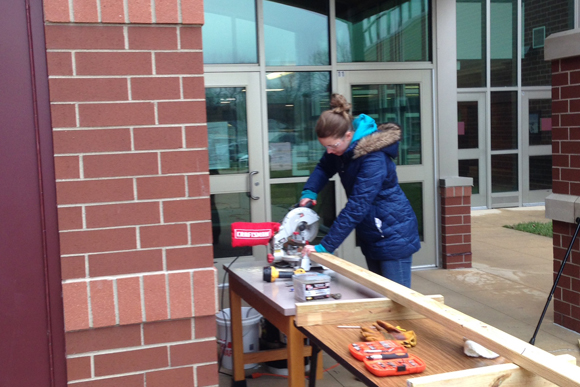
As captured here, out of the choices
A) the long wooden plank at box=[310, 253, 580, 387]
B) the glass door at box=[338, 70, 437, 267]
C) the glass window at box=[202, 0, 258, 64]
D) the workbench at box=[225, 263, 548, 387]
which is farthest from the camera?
the glass door at box=[338, 70, 437, 267]

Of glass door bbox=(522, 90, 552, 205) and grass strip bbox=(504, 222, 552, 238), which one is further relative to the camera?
glass door bbox=(522, 90, 552, 205)

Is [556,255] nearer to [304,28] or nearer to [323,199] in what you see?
[323,199]

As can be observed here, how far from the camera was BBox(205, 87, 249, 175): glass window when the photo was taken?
254 inches

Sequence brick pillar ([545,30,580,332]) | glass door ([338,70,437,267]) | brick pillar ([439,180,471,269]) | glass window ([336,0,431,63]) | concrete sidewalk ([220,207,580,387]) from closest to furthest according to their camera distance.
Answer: concrete sidewalk ([220,207,580,387]), brick pillar ([545,30,580,332]), glass window ([336,0,431,63]), glass door ([338,70,437,267]), brick pillar ([439,180,471,269])

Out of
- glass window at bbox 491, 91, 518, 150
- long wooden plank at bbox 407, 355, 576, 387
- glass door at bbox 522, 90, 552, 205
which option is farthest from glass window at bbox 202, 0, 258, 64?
glass door at bbox 522, 90, 552, 205

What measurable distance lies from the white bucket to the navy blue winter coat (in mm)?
1018

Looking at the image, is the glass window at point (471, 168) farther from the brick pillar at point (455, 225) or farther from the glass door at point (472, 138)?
the brick pillar at point (455, 225)

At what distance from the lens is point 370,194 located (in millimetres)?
3582

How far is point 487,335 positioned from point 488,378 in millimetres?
254

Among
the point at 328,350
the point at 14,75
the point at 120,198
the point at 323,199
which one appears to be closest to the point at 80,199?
the point at 120,198

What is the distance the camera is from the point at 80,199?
2260 millimetres

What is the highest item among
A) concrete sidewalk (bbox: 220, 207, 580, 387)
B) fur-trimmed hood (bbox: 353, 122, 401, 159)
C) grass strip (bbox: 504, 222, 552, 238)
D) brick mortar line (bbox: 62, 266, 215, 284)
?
fur-trimmed hood (bbox: 353, 122, 401, 159)

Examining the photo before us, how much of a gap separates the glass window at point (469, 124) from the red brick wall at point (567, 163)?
718 centimetres

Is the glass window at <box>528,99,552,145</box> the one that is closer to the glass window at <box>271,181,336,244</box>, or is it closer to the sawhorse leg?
the glass window at <box>271,181,336,244</box>
